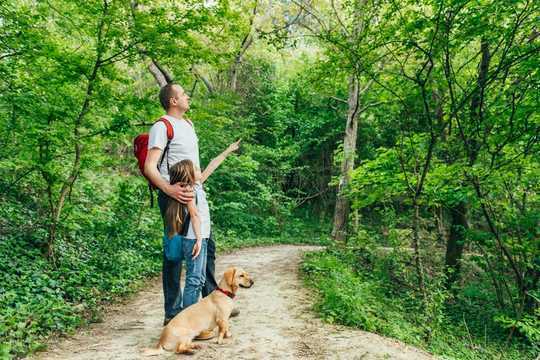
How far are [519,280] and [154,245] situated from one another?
8427 millimetres

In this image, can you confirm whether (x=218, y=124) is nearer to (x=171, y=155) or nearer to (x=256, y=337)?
(x=171, y=155)

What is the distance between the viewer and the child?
366 centimetres

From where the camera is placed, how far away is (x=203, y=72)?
19.3 m

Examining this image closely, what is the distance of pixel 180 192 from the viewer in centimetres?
359

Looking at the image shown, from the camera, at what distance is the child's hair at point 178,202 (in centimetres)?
364

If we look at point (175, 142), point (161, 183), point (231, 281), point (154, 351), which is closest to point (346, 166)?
point (231, 281)

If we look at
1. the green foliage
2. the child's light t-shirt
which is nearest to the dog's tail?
the child's light t-shirt

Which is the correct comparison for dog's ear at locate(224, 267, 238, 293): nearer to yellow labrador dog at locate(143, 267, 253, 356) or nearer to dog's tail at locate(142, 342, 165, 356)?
yellow labrador dog at locate(143, 267, 253, 356)

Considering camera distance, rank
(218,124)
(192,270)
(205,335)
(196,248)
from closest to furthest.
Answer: (196,248)
(192,270)
(205,335)
(218,124)

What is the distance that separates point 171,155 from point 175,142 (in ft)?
0.42

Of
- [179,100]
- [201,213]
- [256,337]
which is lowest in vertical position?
[256,337]

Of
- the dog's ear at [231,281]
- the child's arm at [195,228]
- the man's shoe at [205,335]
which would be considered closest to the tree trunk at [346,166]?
the dog's ear at [231,281]

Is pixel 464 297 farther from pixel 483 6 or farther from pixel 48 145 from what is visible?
pixel 48 145

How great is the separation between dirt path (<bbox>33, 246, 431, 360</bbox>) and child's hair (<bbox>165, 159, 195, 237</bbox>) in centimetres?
116
